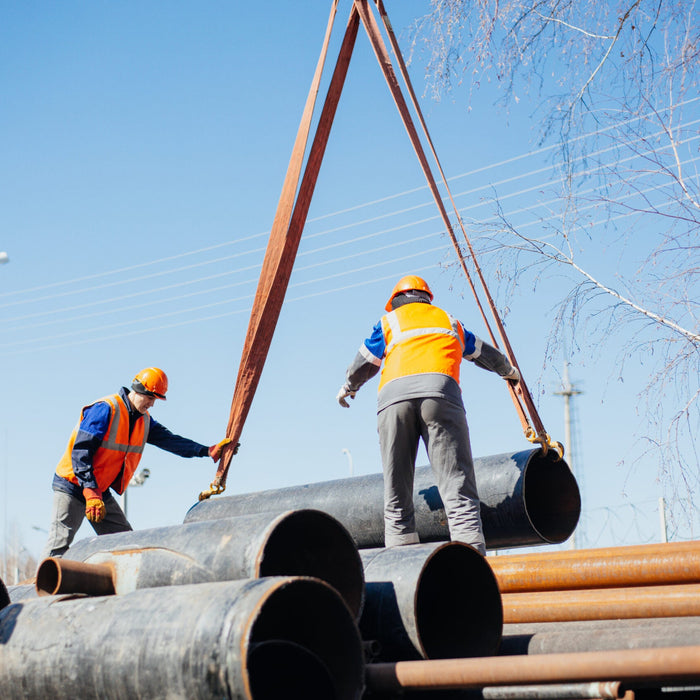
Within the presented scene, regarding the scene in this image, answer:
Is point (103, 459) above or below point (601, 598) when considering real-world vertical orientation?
above

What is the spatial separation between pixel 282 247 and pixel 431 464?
200 centimetres

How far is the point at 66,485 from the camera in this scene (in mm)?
6547

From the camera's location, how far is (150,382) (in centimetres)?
684

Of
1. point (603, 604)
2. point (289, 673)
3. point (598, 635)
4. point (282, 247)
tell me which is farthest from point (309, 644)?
point (282, 247)

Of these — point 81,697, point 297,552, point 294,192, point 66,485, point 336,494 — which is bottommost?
point 81,697

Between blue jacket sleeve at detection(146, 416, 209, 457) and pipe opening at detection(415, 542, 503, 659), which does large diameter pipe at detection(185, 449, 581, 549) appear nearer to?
blue jacket sleeve at detection(146, 416, 209, 457)

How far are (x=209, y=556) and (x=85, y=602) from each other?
0.46 metres

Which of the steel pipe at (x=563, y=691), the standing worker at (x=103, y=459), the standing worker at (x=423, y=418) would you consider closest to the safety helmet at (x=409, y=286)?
the standing worker at (x=423, y=418)

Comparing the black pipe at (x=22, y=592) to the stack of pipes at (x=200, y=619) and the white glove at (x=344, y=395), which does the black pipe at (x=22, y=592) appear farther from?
the white glove at (x=344, y=395)

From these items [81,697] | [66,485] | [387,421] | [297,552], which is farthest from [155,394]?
[81,697]

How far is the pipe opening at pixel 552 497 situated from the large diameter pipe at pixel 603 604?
69.0 inches

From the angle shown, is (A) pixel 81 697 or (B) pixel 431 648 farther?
(B) pixel 431 648

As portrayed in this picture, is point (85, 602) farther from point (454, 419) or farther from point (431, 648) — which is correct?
point (454, 419)

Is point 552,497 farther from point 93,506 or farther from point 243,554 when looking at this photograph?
point 243,554
